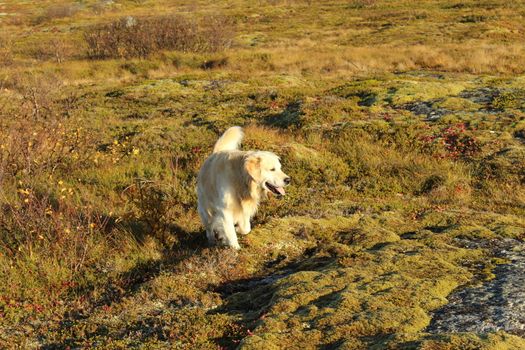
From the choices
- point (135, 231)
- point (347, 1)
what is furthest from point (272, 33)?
point (135, 231)

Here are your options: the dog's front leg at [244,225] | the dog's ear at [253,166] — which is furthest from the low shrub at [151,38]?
the dog's ear at [253,166]

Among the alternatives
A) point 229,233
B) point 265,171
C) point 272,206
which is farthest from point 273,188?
point 272,206

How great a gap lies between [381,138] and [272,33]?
3746 centimetres

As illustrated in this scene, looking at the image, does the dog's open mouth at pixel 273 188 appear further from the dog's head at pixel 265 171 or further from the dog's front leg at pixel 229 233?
the dog's front leg at pixel 229 233

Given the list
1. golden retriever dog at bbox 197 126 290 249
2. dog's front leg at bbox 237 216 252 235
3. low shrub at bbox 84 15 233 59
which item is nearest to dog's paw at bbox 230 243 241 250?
golden retriever dog at bbox 197 126 290 249

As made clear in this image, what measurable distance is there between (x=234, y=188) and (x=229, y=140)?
1447 mm

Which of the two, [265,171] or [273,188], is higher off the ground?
[265,171]

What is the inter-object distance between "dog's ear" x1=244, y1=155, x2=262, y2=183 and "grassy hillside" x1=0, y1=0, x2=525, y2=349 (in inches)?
41.3

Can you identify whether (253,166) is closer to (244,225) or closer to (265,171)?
(265,171)

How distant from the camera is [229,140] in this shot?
363 inches

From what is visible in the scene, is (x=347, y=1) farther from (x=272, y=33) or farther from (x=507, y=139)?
(x=507, y=139)

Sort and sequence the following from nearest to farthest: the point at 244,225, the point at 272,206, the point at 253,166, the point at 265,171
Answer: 1. the point at 253,166
2. the point at 265,171
3. the point at 244,225
4. the point at 272,206

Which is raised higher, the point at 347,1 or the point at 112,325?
the point at 347,1

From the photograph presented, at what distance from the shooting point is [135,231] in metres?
8.66
